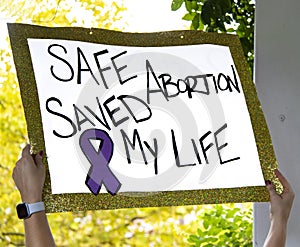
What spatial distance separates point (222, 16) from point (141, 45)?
0.26 metres

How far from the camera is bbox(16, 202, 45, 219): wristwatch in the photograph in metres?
1.10

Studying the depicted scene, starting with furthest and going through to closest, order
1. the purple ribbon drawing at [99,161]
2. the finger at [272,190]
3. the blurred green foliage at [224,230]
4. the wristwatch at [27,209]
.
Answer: the blurred green foliage at [224,230]
the finger at [272,190]
the purple ribbon drawing at [99,161]
the wristwatch at [27,209]

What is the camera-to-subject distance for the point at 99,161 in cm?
122

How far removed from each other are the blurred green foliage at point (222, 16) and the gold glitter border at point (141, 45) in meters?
0.12

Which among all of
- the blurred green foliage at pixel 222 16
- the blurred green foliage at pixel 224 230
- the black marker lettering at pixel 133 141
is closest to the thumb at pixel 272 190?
the black marker lettering at pixel 133 141

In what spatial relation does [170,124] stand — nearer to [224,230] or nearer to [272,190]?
[272,190]

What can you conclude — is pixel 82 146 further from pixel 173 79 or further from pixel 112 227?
pixel 112 227

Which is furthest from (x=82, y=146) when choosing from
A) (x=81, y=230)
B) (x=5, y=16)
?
(x=81, y=230)

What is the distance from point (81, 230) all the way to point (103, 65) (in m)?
1.57

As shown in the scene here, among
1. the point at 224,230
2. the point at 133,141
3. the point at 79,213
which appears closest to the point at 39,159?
the point at 133,141

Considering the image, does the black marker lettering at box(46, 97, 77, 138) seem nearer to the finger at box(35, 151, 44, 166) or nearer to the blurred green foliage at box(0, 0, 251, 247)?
the finger at box(35, 151, 44, 166)

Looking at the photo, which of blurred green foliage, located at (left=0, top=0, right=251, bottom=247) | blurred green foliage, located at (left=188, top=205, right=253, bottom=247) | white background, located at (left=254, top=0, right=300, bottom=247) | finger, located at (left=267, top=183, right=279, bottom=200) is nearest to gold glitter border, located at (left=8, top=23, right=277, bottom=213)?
finger, located at (left=267, top=183, right=279, bottom=200)

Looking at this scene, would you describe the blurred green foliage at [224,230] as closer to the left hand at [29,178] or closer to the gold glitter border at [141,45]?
the gold glitter border at [141,45]

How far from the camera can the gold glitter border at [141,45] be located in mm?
1173
